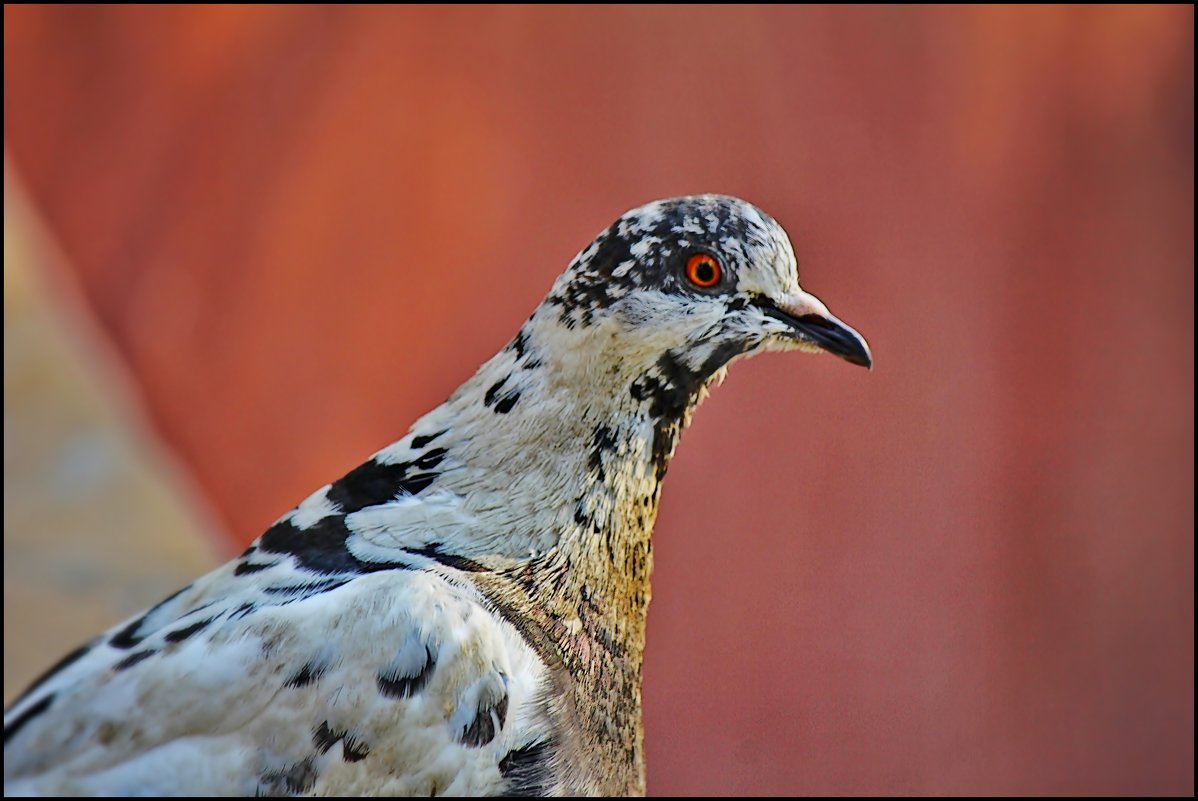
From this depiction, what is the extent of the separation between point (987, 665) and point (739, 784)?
783 millimetres

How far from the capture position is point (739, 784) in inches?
134

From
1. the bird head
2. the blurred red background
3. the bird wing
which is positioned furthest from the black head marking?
the blurred red background

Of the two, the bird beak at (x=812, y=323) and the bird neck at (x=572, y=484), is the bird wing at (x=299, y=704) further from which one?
the bird beak at (x=812, y=323)

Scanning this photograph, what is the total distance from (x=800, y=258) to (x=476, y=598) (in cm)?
198

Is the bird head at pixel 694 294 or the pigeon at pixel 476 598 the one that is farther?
the bird head at pixel 694 294

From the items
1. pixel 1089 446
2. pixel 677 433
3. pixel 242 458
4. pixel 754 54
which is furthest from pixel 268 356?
pixel 1089 446

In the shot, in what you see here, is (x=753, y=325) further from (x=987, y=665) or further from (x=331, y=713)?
(x=987, y=665)

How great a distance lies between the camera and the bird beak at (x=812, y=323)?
143 centimetres

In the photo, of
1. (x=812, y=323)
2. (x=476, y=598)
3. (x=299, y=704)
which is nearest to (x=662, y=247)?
(x=812, y=323)

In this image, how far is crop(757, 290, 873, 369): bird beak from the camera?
4.68ft

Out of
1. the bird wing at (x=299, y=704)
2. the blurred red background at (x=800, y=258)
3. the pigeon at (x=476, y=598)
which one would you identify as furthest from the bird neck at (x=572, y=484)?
the blurred red background at (x=800, y=258)

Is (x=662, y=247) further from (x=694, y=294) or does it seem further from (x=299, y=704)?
(x=299, y=704)

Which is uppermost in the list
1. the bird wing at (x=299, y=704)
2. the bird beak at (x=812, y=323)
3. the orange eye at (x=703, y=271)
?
the orange eye at (x=703, y=271)

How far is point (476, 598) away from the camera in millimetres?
1315
